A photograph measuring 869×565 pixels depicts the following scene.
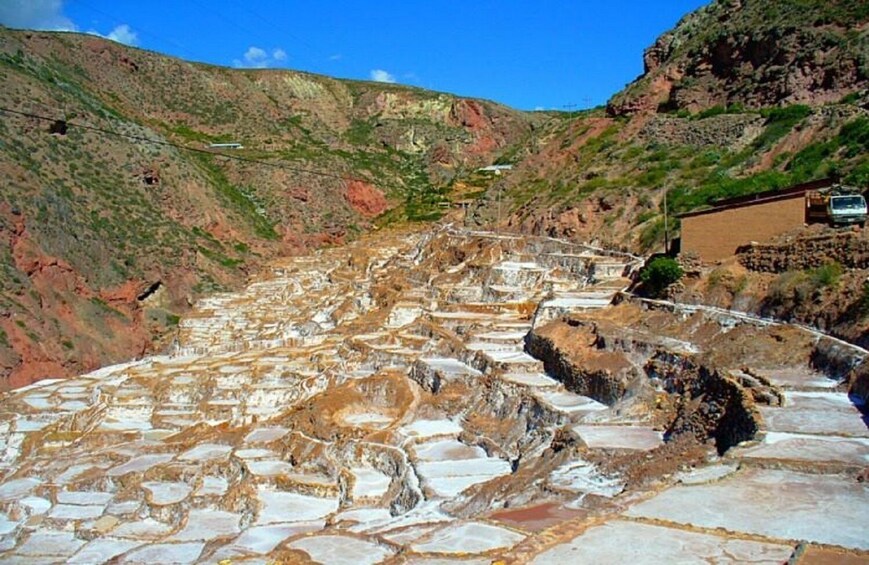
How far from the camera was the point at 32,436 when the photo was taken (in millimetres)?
24172

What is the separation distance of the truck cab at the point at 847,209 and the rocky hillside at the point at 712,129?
4.27 meters

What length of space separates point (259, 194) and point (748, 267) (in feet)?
153

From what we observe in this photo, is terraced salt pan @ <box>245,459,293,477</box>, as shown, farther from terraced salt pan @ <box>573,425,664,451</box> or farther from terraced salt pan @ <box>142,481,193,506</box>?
terraced salt pan @ <box>573,425,664,451</box>

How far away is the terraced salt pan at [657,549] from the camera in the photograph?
26.4 feet

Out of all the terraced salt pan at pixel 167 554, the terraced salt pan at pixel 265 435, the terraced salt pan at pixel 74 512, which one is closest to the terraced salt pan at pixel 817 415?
the terraced salt pan at pixel 167 554

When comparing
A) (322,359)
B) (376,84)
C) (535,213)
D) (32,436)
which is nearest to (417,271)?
(535,213)

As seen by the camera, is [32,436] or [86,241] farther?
[86,241]

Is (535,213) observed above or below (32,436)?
above

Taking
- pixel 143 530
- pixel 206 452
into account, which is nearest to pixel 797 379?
pixel 143 530

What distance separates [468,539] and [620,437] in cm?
607

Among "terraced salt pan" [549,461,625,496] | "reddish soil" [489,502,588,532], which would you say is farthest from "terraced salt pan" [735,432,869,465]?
"reddish soil" [489,502,588,532]

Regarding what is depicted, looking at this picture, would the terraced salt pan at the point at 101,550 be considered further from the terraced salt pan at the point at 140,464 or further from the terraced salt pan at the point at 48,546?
the terraced salt pan at the point at 140,464

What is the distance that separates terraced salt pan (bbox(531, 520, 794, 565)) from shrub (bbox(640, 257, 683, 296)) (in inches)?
566

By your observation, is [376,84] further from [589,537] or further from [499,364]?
[589,537]
